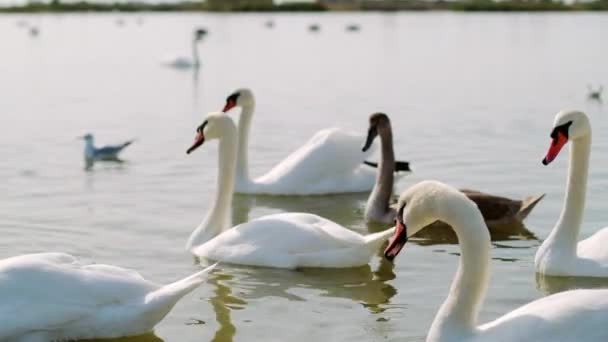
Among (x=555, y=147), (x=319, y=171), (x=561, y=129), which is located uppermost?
(x=561, y=129)

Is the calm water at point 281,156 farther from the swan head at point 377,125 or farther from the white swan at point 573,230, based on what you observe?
the swan head at point 377,125

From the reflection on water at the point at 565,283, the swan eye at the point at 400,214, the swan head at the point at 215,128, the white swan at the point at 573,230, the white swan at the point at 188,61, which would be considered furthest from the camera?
the white swan at the point at 188,61

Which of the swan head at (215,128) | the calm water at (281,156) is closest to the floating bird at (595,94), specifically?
the calm water at (281,156)

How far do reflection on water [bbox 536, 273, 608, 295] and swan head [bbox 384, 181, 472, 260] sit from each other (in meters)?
2.22

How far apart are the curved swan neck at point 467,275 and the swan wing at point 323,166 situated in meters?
5.43

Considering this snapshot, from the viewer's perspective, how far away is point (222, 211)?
8344 millimetres

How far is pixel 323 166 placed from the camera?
10.7m

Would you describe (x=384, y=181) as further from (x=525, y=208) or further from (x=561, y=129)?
(x=561, y=129)

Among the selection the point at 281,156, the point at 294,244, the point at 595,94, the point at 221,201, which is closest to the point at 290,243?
the point at 294,244

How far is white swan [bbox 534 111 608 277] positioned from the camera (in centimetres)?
730

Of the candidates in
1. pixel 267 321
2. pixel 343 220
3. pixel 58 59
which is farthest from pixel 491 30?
pixel 267 321

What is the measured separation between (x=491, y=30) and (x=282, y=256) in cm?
4494

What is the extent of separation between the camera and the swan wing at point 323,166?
10602 mm

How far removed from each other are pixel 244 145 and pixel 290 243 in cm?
371
